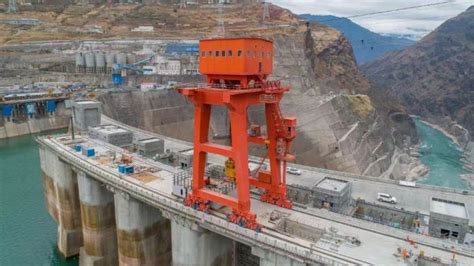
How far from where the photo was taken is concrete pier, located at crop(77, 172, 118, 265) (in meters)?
36.6

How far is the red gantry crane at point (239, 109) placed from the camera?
24.6 metres

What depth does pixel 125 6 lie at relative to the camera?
624 ft

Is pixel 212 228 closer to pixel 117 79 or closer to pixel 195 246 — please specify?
pixel 195 246

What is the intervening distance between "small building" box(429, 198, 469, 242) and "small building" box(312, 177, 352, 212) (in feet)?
22.8

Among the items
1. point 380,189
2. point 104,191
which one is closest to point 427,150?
point 380,189

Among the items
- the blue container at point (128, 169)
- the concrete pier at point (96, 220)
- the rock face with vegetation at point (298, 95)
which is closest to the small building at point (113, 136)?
the concrete pier at point (96, 220)

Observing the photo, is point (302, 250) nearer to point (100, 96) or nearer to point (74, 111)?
point (74, 111)

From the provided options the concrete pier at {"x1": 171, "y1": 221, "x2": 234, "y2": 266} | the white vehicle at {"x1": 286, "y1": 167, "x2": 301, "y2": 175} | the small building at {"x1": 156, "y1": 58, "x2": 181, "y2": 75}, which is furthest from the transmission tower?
the concrete pier at {"x1": 171, "y1": 221, "x2": 234, "y2": 266}

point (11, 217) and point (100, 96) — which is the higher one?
point (100, 96)

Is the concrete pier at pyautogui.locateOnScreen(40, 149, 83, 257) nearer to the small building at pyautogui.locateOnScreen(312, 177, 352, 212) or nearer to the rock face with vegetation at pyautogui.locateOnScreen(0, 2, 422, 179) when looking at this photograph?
the small building at pyautogui.locateOnScreen(312, 177, 352, 212)

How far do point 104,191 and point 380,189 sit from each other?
29.3m

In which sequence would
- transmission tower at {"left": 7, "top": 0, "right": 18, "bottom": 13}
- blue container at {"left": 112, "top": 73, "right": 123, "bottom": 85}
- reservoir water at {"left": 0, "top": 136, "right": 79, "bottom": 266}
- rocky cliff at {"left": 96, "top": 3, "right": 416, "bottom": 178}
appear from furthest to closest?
1. transmission tower at {"left": 7, "top": 0, "right": 18, "bottom": 13}
2. blue container at {"left": 112, "top": 73, "right": 123, "bottom": 85}
3. rocky cliff at {"left": 96, "top": 3, "right": 416, "bottom": 178}
4. reservoir water at {"left": 0, "top": 136, "right": 79, "bottom": 266}

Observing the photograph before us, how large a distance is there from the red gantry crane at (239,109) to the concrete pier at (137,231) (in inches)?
284

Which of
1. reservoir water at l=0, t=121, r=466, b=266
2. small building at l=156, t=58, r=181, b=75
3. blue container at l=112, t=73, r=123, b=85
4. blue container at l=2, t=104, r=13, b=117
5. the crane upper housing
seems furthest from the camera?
small building at l=156, t=58, r=181, b=75
